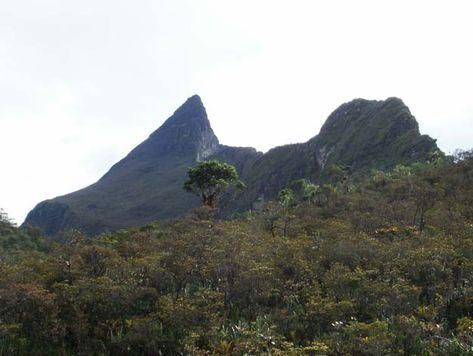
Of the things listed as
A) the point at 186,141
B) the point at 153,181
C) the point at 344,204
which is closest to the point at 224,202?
the point at 153,181

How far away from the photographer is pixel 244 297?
19.0 m

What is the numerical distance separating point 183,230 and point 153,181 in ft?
498

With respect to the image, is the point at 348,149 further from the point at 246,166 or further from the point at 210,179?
the point at 210,179

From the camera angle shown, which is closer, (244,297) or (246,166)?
(244,297)

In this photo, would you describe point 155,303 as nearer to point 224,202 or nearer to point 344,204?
point 344,204

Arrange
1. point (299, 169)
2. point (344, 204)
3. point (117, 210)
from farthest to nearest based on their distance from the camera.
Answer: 1. point (117, 210)
2. point (299, 169)
3. point (344, 204)

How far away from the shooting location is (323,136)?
125 meters

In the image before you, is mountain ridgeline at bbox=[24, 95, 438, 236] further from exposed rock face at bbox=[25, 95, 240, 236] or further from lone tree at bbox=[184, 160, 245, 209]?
lone tree at bbox=[184, 160, 245, 209]

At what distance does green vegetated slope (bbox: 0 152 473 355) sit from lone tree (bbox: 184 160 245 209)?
21.7m

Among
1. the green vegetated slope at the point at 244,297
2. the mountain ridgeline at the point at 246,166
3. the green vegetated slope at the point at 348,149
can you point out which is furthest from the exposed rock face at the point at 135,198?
the green vegetated slope at the point at 244,297

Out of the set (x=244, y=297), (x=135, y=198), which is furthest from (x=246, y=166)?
(x=244, y=297)

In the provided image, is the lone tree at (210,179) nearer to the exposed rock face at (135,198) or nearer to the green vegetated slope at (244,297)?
the green vegetated slope at (244,297)

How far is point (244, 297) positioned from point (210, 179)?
2839cm

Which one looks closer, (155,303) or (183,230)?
(155,303)
